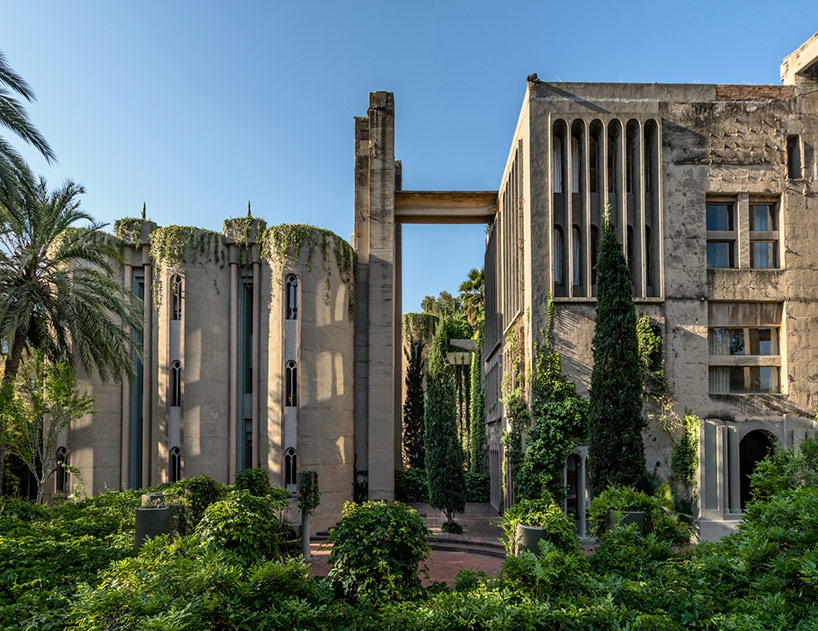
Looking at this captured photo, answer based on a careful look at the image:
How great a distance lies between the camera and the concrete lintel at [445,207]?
27.5 meters

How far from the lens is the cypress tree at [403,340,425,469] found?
1414 inches

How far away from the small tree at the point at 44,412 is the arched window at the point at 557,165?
1794cm

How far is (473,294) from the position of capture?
44.6 metres

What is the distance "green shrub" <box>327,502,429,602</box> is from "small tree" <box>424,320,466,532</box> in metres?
14.6

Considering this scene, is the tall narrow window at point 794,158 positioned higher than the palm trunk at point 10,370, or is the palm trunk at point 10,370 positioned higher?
the tall narrow window at point 794,158

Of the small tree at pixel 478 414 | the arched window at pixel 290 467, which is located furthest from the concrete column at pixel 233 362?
the small tree at pixel 478 414

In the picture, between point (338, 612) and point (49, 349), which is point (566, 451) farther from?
point (49, 349)

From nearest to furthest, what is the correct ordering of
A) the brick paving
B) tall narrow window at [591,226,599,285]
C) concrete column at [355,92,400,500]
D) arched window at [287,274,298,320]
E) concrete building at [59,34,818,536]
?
1. the brick paving
2. concrete building at [59,34,818,536]
3. tall narrow window at [591,226,599,285]
4. arched window at [287,274,298,320]
5. concrete column at [355,92,400,500]

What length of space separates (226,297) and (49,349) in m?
6.60

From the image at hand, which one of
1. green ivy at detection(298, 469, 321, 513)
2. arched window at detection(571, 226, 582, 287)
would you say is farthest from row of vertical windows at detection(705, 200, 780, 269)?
green ivy at detection(298, 469, 321, 513)

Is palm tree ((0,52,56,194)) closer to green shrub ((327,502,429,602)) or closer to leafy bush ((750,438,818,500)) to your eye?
green shrub ((327,502,429,602))

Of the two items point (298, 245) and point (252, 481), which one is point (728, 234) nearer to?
point (298, 245)

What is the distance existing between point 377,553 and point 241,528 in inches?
83.1

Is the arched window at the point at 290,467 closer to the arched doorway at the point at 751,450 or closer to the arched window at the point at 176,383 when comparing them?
the arched window at the point at 176,383
